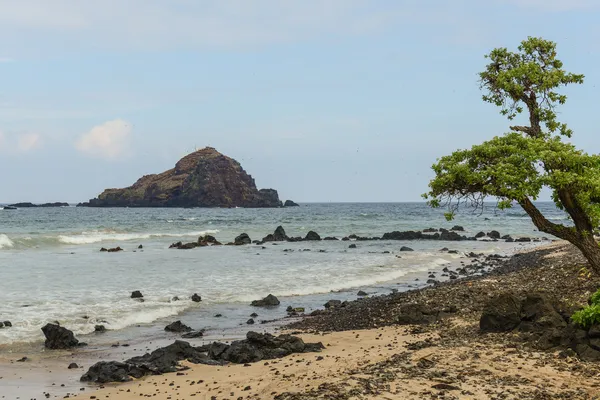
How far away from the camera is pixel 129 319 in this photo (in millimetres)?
19500

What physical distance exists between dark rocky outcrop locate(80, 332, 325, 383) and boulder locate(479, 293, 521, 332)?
157 inches

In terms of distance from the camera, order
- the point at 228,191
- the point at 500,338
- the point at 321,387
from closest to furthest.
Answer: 1. the point at 321,387
2. the point at 500,338
3. the point at 228,191

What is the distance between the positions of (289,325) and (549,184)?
8.65 meters

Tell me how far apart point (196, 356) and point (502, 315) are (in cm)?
720

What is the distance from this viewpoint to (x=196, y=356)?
13.4m

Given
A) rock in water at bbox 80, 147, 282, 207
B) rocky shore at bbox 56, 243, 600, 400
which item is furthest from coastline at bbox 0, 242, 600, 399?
rock in water at bbox 80, 147, 282, 207

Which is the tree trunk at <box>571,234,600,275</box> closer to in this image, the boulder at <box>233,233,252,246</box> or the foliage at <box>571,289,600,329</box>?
the foliage at <box>571,289,600,329</box>

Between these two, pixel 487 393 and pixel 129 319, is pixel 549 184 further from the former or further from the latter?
pixel 129 319

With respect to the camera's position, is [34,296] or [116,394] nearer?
[116,394]

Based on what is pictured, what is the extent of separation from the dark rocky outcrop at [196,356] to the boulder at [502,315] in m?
4.00

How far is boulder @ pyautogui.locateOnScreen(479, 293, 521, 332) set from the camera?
1344 centimetres

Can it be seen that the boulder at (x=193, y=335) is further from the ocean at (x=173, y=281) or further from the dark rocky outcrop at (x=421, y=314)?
the dark rocky outcrop at (x=421, y=314)

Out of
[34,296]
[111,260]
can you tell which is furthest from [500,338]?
[111,260]

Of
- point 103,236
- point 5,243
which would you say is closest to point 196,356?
point 5,243
